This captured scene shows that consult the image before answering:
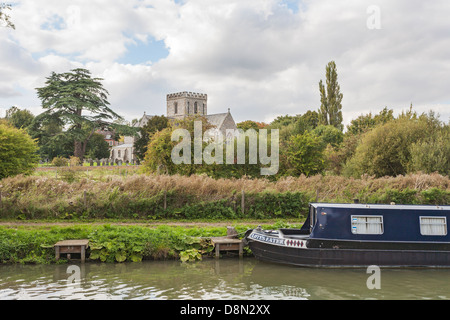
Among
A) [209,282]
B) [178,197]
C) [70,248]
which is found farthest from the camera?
[178,197]

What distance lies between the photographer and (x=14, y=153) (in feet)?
92.2

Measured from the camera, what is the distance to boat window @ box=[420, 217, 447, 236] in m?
15.6

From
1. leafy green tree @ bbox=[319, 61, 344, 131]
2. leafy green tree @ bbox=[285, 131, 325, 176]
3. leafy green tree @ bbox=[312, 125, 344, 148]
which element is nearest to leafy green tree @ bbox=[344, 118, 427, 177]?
leafy green tree @ bbox=[285, 131, 325, 176]

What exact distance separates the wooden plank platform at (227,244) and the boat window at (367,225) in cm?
431

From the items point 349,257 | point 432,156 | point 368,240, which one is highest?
point 432,156

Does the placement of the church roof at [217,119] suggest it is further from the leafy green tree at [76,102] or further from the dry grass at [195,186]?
the dry grass at [195,186]

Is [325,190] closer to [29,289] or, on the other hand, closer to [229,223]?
[229,223]

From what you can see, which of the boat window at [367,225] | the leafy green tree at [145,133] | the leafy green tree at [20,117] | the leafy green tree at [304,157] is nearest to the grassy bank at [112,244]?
the boat window at [367,225]

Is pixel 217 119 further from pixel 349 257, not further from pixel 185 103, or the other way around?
pixel 349 257

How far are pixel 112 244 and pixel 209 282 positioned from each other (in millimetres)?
4478

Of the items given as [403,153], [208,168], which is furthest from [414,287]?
[403,153]

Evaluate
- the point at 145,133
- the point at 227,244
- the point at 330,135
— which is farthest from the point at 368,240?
the point at 145,133

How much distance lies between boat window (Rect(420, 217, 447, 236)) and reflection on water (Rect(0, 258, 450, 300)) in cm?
134

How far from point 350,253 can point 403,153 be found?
22081 millimetres
